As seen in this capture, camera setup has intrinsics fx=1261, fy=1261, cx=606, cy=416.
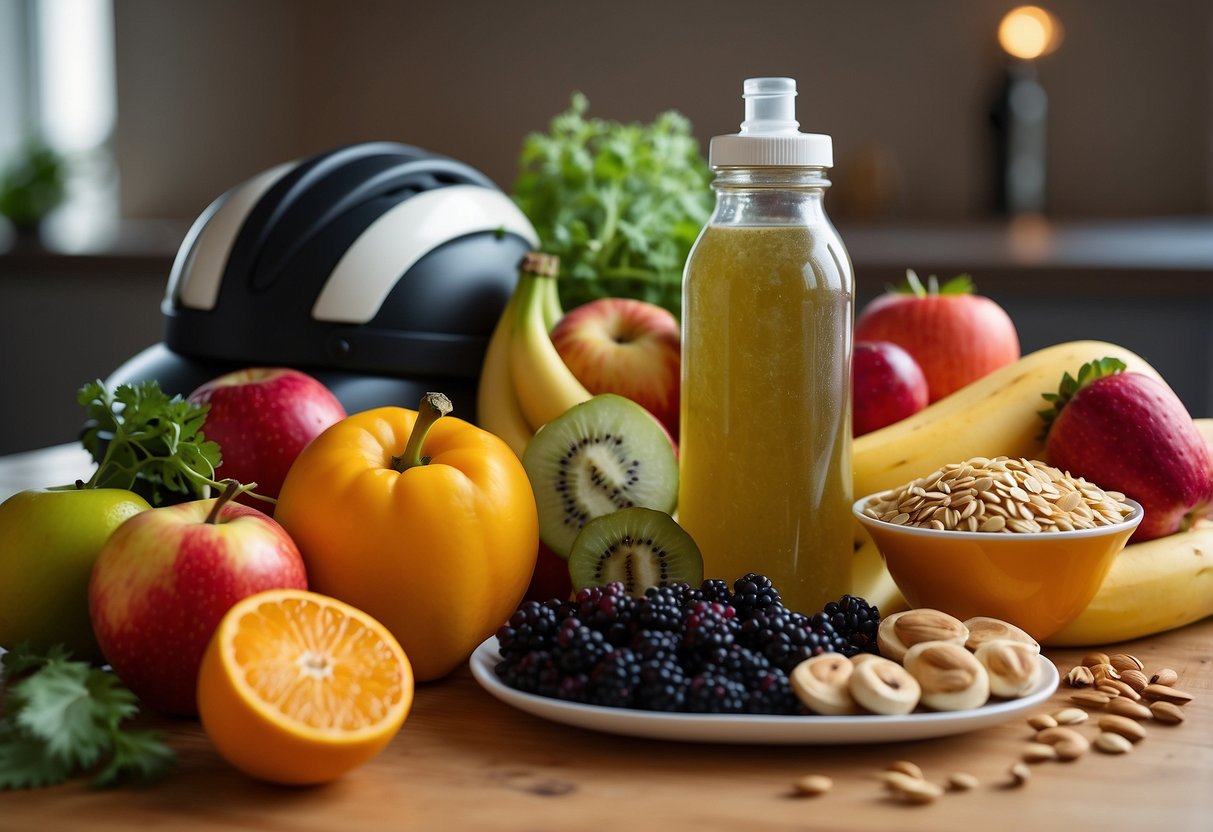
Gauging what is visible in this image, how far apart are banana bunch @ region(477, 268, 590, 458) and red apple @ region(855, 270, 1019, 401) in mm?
309

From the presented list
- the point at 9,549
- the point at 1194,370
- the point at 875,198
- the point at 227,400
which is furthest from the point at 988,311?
the point at 875,198

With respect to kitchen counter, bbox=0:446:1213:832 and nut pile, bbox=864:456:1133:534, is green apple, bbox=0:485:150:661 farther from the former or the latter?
nut pile, bbox=864:456:1133:534

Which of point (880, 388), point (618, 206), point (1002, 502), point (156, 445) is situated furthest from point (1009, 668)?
point (618, 206)

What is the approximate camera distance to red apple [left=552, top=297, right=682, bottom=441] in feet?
3.18

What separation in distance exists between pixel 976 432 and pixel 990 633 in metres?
0.28

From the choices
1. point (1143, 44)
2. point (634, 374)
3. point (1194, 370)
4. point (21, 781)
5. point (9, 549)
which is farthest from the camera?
point (1143, 44)

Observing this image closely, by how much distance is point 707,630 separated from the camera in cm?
60

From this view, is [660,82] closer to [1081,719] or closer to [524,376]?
[524,376]

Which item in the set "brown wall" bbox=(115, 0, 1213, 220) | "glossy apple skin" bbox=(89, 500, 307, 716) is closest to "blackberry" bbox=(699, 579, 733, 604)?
"glossy apple skin" bbox=(89, 500, 307, 716)

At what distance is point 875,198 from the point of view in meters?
3.12

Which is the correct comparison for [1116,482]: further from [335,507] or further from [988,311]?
[335,507]

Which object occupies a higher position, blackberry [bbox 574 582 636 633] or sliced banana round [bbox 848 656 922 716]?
blackberry [bbox 574 582 636 633]

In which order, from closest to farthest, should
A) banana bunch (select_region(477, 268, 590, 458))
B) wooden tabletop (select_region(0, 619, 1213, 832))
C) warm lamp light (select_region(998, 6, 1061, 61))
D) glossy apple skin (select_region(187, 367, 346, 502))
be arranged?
wooden tabletop (select_region(0, 619, 1213, 832))
glossy apple skin (select_region(187, 367, 346, 502))
banana bunch (select_region(477, 268, 590, 458))
warm lamp light (select_region(998, 6, 1061, 61))

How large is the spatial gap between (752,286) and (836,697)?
273 mm
